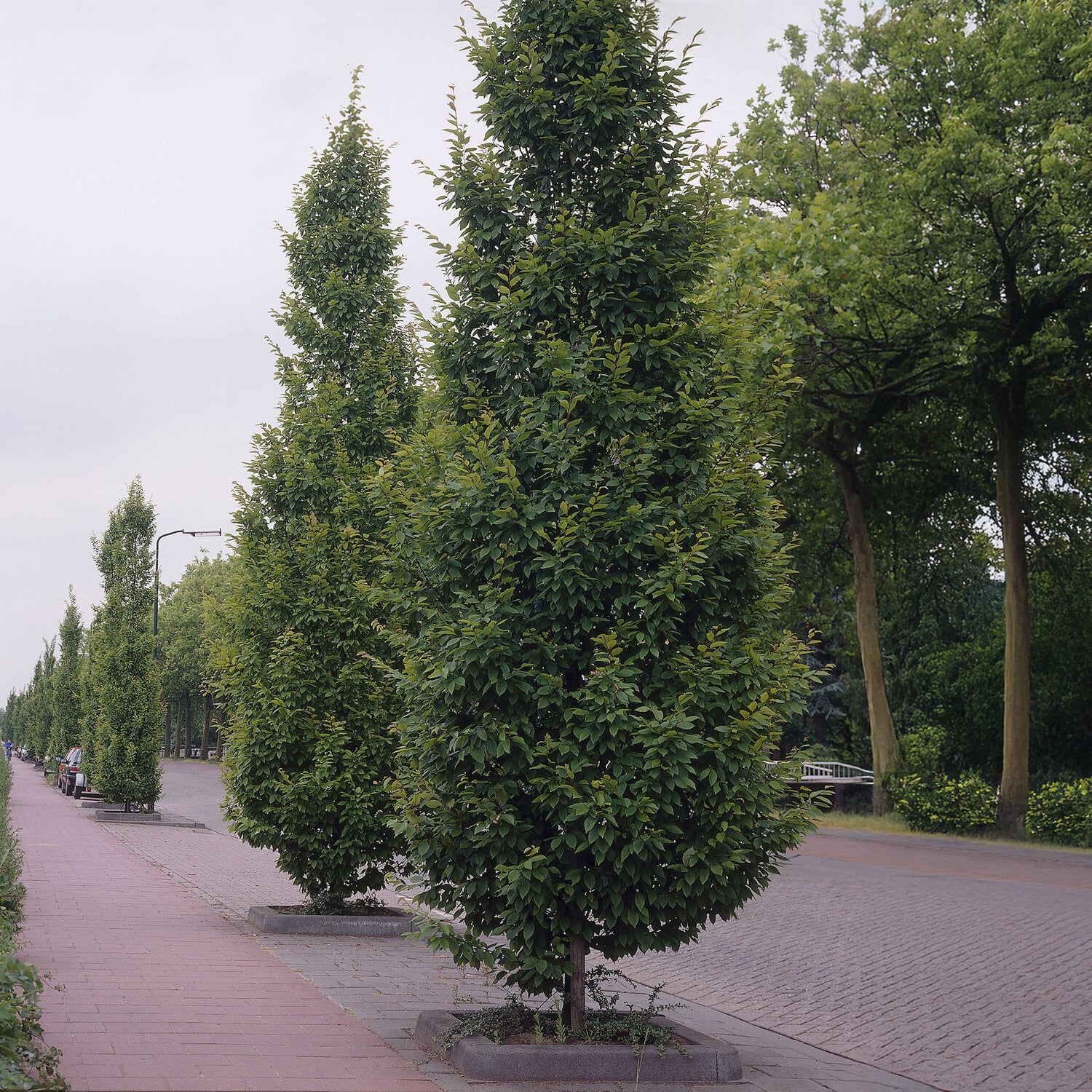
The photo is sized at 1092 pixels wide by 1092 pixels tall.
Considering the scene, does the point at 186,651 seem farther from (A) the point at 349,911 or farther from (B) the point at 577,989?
(B) the point at 577,989

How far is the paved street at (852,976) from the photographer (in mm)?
7582

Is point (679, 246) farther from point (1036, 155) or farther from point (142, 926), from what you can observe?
point (1036, 155)

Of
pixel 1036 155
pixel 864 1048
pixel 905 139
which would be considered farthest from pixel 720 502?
pixel 905 139

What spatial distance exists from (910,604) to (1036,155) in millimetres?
16988

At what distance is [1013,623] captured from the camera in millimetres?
25969

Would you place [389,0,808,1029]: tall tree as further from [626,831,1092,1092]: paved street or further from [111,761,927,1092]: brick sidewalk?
[626,831,1092,1092]: paved street

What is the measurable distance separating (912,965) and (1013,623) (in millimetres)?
16088

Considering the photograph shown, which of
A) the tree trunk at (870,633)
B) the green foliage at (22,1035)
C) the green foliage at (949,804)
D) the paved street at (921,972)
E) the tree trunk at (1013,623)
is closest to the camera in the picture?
the green foliage at (22,1035)

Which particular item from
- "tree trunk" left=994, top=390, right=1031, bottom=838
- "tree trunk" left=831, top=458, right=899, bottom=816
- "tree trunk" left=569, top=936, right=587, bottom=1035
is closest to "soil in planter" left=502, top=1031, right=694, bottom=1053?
"tree trunk" left=569, top=936, right=587, bottom=1035

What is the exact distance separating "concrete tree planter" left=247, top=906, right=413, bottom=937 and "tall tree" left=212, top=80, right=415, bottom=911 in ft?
1.28

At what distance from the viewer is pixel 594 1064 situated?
6598 mm

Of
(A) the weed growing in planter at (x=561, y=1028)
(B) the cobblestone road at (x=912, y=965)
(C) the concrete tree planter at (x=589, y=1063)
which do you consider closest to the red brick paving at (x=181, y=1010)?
(C) the concrete tree planter at (x=589, y=1063)

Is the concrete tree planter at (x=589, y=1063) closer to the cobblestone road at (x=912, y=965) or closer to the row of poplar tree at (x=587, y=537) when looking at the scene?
the row of poplar tree at (x=587, y=537)

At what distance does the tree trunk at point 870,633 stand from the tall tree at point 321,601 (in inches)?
710
